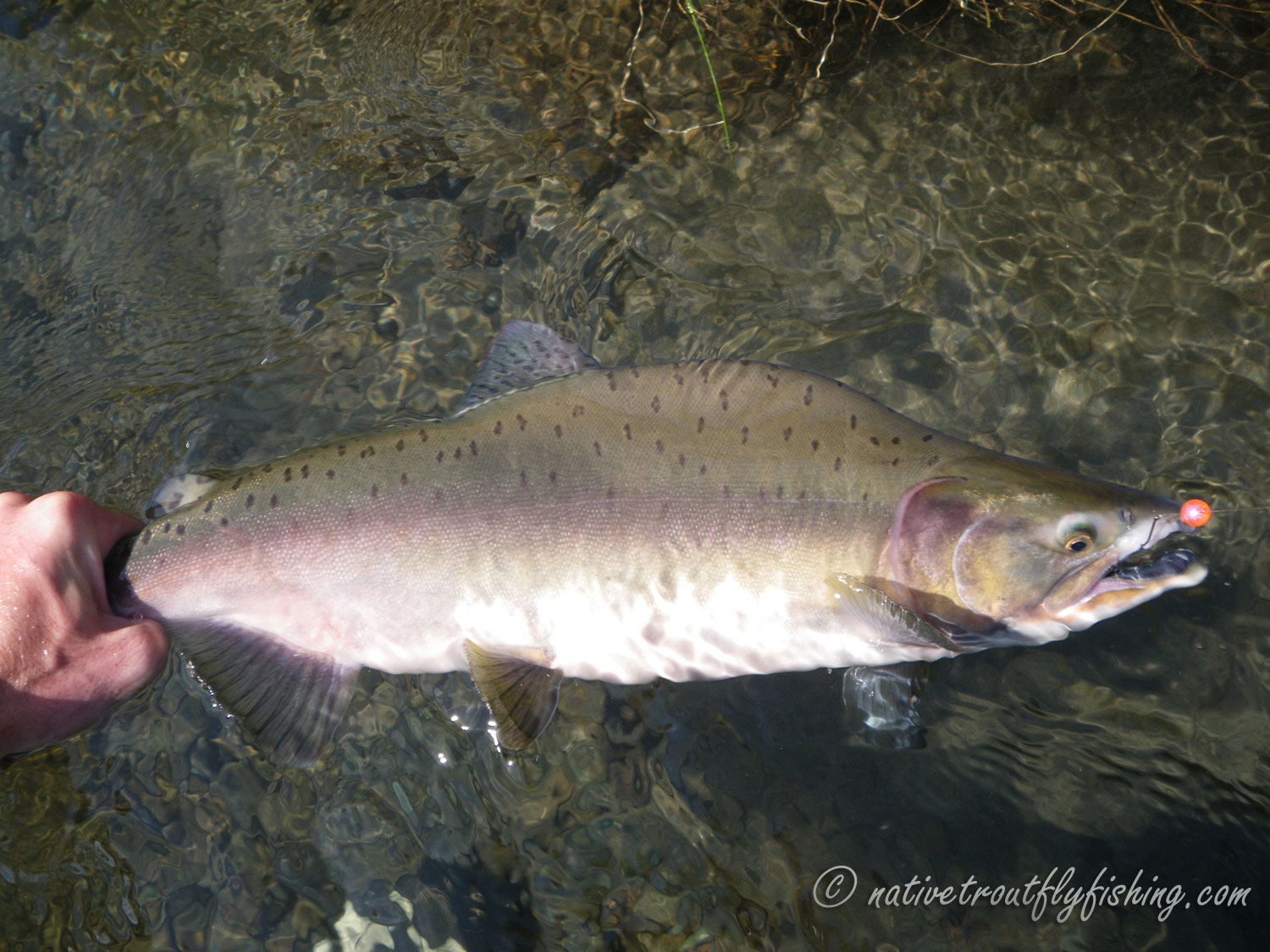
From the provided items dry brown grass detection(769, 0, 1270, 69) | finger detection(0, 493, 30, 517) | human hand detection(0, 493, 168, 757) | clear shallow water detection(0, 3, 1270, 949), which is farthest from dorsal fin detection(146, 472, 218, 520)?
dry brown grass detection(769, 0, 1270, 69)

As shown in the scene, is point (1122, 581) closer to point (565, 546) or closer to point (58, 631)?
point (565, 546)

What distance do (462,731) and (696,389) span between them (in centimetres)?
154

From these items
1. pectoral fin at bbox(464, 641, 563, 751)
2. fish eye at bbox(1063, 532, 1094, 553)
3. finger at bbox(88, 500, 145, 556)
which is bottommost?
pectoral fin at bbox(464, 641, 563, 751)

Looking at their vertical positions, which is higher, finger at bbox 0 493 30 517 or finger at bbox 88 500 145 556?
finger at bbox 0 493 30 517

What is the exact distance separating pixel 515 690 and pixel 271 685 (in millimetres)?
868

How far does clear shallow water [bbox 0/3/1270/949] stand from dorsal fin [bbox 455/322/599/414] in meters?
1.03

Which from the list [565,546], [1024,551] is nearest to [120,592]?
[565,546]

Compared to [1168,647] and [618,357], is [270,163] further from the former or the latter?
[1168,647]

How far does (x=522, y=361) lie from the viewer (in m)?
2.94

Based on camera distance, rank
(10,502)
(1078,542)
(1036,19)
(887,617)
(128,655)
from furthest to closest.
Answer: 1. (1036,19)
2. (10,502)
3. (128,655)
4. (887,617)
5. (1078,542)

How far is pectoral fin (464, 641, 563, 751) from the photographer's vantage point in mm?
2742

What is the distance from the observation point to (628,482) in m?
2.79

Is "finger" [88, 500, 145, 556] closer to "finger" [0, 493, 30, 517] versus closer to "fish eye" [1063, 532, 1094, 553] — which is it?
"finger" [0, 493, 30, 517]

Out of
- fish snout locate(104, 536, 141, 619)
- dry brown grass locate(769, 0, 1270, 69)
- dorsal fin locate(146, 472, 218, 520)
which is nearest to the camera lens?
fish snout locate(104, 536, 141, 619)
